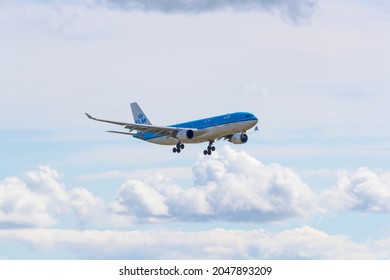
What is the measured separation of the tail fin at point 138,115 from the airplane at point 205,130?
16.8m

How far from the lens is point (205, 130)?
143 metres

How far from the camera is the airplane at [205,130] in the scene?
140 meters

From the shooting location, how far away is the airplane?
460ft

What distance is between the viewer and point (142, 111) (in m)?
170

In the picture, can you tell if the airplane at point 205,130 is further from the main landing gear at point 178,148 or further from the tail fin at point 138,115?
the tail fin at point 138,115

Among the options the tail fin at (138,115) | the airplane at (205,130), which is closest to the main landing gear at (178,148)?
the airplane at (205,130)

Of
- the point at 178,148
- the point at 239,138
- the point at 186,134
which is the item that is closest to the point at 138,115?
the point at 178,148

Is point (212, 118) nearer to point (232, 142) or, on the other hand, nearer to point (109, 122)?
point (232, 142)

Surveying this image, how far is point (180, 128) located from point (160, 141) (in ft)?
24.7

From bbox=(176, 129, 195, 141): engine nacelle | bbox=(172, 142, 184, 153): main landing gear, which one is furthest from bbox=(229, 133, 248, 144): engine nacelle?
bbox=(172, 142, 184, 153): main landing gear

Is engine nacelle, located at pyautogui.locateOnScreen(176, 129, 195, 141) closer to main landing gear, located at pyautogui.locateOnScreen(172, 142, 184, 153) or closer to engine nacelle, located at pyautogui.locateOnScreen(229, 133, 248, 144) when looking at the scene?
main landing gear, located at pyautogui.locateOnScreen(172, 142, 184, 153)
